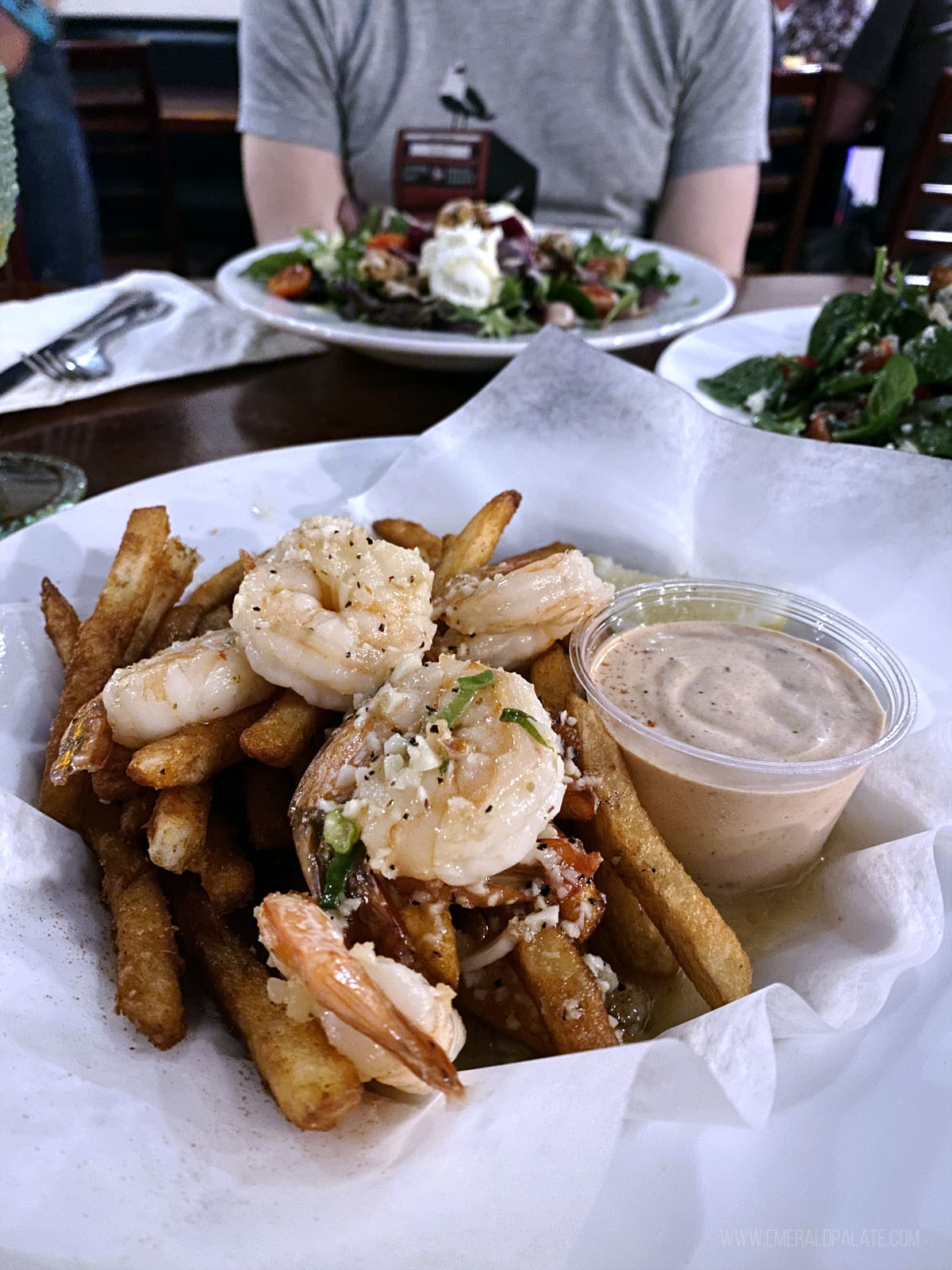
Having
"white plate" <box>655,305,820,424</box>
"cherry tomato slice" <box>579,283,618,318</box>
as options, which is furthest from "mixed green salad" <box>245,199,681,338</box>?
"white plate" <box>655,305,820,424</box>

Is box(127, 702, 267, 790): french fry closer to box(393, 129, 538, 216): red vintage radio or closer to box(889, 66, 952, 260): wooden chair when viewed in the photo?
box(393, 129, 538, 216): red vintage radio

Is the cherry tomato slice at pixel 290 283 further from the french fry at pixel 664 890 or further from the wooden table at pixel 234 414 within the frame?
Answer: the french fry at pixel 664 890

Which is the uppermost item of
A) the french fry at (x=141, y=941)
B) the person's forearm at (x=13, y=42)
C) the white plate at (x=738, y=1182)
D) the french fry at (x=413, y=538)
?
the person's forearm at (x=13, y=42)

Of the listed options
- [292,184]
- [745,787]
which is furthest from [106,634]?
[292,184]

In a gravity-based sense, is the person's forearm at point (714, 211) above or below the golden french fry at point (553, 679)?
above

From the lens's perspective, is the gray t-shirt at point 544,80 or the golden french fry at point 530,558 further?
the gray t-shirt at point 544,80

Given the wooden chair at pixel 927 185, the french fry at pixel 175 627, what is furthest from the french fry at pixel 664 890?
the wooden chair at pixel 927 185

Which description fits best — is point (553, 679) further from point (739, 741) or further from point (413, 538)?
point (413, 538)
